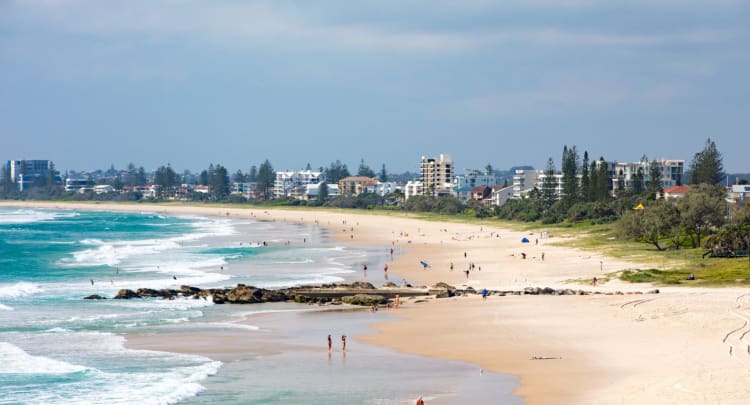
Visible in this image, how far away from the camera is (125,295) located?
152 feet

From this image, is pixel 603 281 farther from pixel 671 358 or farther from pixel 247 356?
pixel 247 356

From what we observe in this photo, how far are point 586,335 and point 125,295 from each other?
935 inches

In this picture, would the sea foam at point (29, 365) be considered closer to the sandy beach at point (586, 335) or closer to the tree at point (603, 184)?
the sandy beach at point (586, 335)

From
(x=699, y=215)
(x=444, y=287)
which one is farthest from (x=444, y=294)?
(x=699, y=215)

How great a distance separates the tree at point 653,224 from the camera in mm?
63031

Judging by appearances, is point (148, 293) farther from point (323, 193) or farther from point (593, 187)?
point (323, 193)

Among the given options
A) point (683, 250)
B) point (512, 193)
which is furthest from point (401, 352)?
point (512, 193)

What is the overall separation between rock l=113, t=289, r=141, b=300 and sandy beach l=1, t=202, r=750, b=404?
13.9 metres

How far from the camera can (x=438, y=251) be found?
249 feet

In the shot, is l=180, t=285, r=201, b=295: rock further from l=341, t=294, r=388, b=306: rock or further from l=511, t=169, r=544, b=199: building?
l=511, t=169, r=544, b=199: building

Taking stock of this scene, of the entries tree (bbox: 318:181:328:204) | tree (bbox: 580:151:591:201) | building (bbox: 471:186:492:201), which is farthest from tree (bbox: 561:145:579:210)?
tree (bbox: 318:181:328:204)

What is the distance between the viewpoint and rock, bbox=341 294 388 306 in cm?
4381

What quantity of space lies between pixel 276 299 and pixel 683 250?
29167mm

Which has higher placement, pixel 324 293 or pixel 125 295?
pixel 324 293
